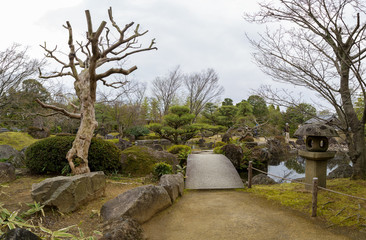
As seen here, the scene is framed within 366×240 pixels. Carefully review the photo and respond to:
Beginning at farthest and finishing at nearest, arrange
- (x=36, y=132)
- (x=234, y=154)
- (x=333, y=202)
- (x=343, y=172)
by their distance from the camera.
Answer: (x=36, y=132), (x=234, y=154), (x=343, y=172), (x=333, y=202)

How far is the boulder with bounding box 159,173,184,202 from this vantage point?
5152 millimetres

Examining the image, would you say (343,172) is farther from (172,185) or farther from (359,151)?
(172,185)

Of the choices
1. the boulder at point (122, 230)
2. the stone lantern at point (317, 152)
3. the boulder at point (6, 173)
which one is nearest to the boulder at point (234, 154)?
the stone lantern at point (317, 152)

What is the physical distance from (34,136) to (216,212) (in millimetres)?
14281

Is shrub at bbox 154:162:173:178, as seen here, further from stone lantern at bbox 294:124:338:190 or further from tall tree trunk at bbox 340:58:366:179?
tall tree trunk at bbox 340:58:366:179

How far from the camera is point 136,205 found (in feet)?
12.7


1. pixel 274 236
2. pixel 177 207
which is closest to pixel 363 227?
pixel 274 236

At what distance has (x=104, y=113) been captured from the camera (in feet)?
65.9

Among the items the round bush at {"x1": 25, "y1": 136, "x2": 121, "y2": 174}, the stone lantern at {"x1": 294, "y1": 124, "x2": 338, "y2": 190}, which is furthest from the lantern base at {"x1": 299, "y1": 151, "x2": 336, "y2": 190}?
the round bush at {"x1": 25, "y1": 136, "x2": 121, "y2": 174}

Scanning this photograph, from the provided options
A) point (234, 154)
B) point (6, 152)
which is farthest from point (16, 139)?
point (234, 154)

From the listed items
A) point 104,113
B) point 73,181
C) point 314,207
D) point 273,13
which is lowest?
point 314,207

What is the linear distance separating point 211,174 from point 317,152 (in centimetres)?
313

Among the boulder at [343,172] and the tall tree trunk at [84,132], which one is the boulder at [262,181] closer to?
the boulder at [343,172]

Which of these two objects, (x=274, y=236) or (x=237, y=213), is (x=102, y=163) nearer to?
(x=237, y=213)
